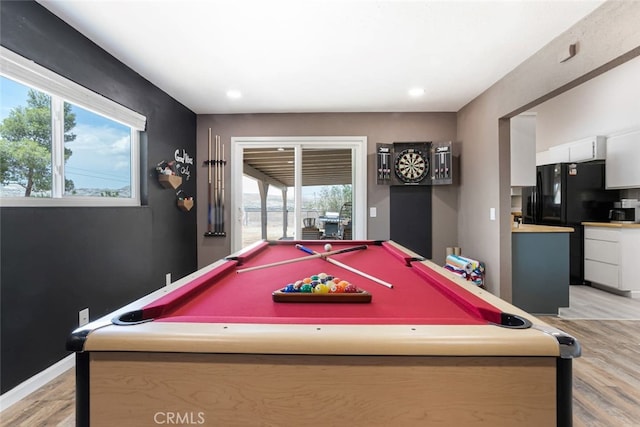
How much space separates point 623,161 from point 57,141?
239 inches

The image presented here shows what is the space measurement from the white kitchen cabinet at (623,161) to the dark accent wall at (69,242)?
567cm

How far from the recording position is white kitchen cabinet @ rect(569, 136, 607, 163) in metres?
4.31

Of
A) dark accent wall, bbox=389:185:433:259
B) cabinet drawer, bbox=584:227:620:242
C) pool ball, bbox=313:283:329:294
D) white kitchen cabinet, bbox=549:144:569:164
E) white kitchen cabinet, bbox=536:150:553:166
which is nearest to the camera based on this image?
pool ball, bbox=313:283:329:294

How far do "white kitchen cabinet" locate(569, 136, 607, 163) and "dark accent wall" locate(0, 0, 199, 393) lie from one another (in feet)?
18.3

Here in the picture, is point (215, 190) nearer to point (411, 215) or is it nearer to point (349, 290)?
point (411, 215)

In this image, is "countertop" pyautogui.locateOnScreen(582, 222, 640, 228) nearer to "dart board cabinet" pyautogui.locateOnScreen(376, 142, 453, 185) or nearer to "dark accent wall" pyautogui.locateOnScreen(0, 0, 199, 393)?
"dart board cabinet" pyautogui.locateOnScreen(376, 142, 453, 185)

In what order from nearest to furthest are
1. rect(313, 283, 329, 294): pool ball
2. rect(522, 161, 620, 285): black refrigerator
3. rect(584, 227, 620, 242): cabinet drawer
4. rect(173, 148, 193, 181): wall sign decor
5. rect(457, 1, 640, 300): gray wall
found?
1. rect(313, 283, 329, 294): pool ball
2. rect(457, 1, 640, 300): gray wall
3. rect(173, 148, 193, 181): wall sign decor
4. rect(584, 227, 620, 242): cabinet drawer
5. rect(522, 161, 620, 285): black refrigerator

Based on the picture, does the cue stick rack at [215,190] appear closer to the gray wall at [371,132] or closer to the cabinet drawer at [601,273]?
the gray wall at [371,132]

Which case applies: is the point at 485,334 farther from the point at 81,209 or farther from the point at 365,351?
the point at 81,209

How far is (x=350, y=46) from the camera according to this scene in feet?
7.55

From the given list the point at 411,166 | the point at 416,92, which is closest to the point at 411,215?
the point at 411,166

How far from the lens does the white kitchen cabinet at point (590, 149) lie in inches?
170

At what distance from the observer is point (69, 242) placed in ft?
6.77

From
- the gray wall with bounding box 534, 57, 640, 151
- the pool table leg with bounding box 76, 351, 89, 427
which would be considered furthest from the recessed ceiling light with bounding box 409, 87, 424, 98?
the pool table leg with bounding box 76, 351, 89, 427
